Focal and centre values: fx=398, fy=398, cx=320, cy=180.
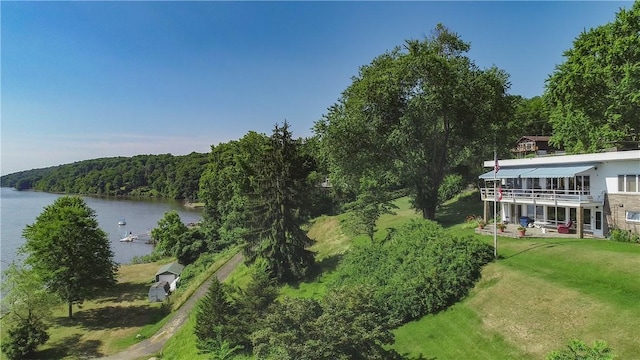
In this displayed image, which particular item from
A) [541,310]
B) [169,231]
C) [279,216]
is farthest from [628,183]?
[169,231]

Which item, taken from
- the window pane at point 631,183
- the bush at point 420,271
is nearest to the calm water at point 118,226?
the bush at point 420,271

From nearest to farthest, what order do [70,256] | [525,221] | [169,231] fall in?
[525,221] → [70,256] → [169,231]

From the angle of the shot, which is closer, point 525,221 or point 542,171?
point 542,171

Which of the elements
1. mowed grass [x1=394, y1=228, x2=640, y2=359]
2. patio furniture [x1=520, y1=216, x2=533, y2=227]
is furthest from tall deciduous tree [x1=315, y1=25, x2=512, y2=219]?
mowed grass [x1=394, y1=228, x2=640, y2=359]

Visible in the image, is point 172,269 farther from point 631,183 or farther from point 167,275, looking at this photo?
point 631,183

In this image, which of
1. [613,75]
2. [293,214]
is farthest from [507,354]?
[613,75]

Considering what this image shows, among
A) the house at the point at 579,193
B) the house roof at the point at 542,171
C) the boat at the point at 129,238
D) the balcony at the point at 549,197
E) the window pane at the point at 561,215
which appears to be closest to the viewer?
the house at the point at 579,193

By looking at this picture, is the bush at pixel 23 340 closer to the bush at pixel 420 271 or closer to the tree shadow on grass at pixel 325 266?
the tree shadow on grass at pixel 325 266
